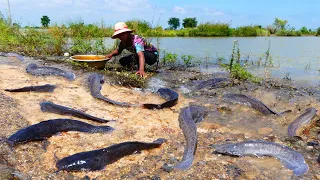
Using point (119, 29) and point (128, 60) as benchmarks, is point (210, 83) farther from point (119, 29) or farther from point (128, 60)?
point (128, 60)

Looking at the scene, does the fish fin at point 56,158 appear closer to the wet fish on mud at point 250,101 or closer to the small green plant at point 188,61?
the wet fish on mud at point 250,101

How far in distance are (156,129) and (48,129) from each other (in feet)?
4.40

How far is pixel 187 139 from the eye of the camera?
370cm

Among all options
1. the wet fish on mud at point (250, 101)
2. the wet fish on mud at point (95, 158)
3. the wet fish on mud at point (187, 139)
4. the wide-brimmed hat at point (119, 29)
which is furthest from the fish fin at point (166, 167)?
the wide-brimmed hat at point (119, 29)

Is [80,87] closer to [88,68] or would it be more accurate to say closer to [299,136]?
[88,68]

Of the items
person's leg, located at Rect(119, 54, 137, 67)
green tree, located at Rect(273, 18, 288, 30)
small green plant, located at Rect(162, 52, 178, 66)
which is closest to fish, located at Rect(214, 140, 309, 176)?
person's leg, located at Rect(119, 54, 137, 67)

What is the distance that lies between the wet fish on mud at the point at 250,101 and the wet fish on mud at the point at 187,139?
119cm

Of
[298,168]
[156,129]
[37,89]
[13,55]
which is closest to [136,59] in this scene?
[37,89]

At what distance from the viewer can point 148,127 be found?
4.12 meters

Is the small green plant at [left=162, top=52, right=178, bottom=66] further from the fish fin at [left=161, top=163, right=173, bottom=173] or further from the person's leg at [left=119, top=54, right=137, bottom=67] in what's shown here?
the fish fin at [left=161, top=163, right=173, bottom=173]

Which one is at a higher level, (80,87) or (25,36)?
(25,36)

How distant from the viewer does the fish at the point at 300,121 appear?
13.7 ft

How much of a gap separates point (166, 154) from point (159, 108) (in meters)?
1.55

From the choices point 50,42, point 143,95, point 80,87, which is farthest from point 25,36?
point 143,95
